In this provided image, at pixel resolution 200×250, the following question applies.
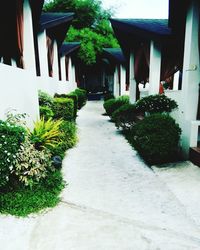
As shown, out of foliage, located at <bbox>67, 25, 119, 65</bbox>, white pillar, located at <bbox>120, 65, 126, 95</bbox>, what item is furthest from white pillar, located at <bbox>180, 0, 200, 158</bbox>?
foliage, located at <bbox>67, 25, 119, 65</bbox>

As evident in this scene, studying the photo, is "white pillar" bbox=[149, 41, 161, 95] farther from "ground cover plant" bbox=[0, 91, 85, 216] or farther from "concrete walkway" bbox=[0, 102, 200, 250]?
"ground cover plant" bbox=[0, 91, 85, 216]

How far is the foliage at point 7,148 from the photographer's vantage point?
3492 millimetres

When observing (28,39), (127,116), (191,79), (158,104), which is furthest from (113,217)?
(28,39)

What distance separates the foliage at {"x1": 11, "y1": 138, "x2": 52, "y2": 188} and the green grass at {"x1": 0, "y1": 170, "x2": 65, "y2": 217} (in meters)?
0.14

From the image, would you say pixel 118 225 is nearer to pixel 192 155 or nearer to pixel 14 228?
pixel 14 228

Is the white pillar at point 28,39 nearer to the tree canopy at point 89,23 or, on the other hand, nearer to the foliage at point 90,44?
the foliage at point 90,44

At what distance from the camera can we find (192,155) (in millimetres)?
5629

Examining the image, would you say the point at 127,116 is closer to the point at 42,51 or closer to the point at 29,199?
the point at 42,51

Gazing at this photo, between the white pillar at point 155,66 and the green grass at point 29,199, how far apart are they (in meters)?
6.33

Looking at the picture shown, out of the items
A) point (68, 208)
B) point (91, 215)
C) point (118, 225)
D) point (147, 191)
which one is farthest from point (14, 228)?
point (147, 191)

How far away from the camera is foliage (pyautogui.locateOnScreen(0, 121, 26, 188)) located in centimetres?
349

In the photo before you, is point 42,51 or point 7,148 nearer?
point 7,148

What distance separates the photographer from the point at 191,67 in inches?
227

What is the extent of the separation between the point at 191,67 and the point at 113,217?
4.16 m
